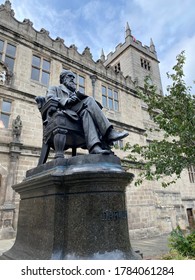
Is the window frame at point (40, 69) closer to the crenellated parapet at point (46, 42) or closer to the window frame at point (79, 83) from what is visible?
the crenellated parapet at point (46, 42)

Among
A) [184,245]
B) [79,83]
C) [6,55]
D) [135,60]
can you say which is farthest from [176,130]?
[135,60]

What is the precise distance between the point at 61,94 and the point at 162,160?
18.5 ft

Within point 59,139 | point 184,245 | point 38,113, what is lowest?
point 184,245

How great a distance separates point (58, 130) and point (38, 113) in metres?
7.60

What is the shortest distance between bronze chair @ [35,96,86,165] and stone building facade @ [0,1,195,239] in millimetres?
5699

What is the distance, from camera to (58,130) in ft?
9.26

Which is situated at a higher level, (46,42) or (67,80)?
(46,42)

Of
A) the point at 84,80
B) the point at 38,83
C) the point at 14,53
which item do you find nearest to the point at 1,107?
the point at 38,83

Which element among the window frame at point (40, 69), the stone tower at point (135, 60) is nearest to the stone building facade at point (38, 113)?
the window frame at point (40, 69)

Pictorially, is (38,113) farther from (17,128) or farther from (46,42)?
(46,42)

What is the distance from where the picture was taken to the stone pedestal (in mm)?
2158

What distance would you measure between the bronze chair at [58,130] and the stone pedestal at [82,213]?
0.34 m

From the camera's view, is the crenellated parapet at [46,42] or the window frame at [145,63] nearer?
the crenellated parapet at [46,42]

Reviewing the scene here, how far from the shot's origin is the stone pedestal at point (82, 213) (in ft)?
7.08
